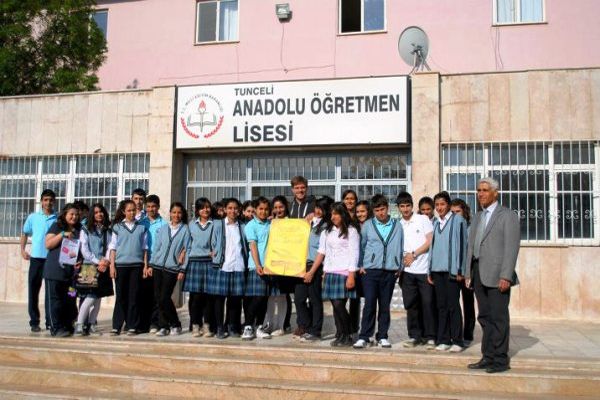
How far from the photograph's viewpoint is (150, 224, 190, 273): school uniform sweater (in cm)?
743

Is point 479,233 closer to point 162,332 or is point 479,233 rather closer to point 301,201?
point 301,201

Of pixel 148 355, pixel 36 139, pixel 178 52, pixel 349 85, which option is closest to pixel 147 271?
pixel 148 355

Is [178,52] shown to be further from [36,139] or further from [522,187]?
[522,187]

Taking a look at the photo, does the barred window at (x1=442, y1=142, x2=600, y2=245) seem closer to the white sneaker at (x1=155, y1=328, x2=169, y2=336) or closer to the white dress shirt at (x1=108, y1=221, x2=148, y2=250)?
the white dress shirt at (x1=108, y1=221, x2=148, y2=250)

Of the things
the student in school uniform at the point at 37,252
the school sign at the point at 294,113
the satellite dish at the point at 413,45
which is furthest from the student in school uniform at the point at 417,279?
the satellite dish at the point at 413,45

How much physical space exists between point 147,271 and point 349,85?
182 inches

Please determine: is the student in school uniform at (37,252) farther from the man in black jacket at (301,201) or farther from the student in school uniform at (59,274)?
the man in black jacket at (301,201)

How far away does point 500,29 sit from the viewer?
13086mm

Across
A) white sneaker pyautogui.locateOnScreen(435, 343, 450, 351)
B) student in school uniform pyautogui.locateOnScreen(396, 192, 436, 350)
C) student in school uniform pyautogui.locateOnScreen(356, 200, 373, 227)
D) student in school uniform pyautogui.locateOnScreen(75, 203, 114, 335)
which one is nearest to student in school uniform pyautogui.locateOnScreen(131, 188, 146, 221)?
student in school uniform pyautogui.locateOnScreen(75, 203, 114, 335)

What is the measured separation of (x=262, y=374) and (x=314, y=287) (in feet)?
4.33

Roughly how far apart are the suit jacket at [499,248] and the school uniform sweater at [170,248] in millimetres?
3512

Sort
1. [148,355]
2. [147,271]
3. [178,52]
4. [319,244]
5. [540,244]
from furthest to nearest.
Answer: [178,52] → [540,244] → [147,271] → [319,244] → [148,355]

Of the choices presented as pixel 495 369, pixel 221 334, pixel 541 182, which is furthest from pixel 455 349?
pixel 541 182

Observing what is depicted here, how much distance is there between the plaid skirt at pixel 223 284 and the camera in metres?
7.27
